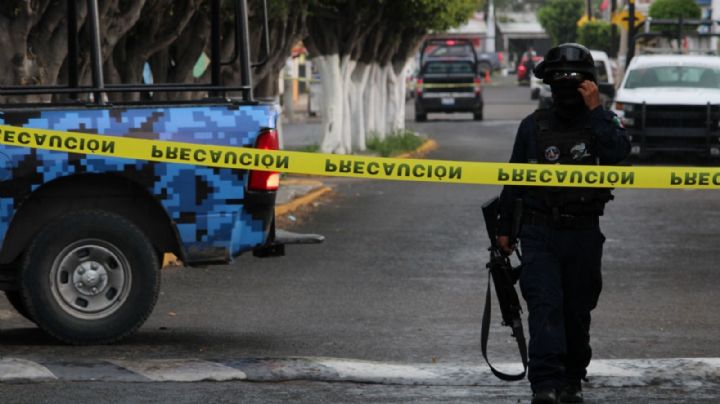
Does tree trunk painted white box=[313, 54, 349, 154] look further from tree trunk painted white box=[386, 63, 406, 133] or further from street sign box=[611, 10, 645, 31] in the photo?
street sign box=[611, 10, 645, 31]

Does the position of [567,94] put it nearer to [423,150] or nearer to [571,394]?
[571,394]

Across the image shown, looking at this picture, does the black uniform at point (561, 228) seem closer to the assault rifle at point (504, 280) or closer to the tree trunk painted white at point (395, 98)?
the assault rifle at point (504, 280)

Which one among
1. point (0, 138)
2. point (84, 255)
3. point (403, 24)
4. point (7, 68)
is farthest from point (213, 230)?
point (403, 24)

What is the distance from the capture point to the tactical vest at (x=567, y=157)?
745 centimetres

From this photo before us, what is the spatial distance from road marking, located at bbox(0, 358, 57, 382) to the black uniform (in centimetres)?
239

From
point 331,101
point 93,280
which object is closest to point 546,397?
point 93,280

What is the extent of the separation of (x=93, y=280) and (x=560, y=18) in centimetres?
10918

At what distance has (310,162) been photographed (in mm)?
8508

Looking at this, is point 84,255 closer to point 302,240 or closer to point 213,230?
point 213,230

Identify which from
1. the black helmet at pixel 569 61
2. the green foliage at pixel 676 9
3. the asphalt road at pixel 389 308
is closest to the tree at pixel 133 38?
the asphalt road at pixel 389 308

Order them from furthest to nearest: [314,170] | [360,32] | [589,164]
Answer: [360,32], [314,170], [589,164]

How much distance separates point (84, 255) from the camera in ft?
30.2

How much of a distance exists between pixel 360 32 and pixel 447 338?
66.6ft

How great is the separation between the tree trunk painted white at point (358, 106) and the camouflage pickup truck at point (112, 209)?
71.6 feet
